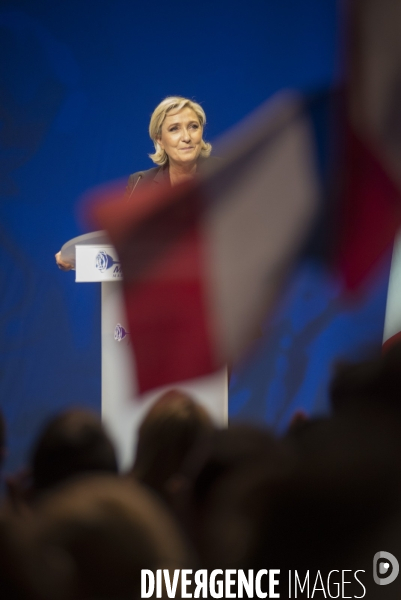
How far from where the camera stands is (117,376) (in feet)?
4.81

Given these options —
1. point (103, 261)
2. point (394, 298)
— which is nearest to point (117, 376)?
point (103, 261)

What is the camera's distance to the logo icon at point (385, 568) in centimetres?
118

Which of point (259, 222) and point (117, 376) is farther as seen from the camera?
point (117, 376)

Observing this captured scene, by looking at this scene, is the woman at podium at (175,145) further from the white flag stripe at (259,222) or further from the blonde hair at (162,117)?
the white flag stripe at (259,222)

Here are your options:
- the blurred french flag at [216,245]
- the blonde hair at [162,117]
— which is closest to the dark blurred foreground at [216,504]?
the blurred french flag at [216,245]

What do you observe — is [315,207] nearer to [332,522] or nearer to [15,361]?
[332,522]

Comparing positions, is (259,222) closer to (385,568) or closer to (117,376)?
(117,376)

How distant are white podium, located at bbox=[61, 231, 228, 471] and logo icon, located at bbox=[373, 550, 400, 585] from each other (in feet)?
1.36

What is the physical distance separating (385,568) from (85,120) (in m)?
1.64

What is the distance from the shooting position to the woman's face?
1.36 m

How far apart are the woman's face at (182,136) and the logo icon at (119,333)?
14.7 inches

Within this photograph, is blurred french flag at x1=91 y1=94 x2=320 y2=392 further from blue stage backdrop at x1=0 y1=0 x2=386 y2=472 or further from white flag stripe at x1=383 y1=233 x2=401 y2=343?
blue stage backdrop at x1=0 y1=0 x2=386 y2=472

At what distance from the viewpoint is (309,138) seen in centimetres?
109

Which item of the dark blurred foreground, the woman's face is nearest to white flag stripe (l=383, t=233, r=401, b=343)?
the dark blurred foreground
